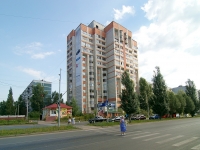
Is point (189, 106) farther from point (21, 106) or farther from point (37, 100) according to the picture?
point (21, 106)

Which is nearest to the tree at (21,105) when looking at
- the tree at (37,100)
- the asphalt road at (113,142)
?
the tree at (37,100)

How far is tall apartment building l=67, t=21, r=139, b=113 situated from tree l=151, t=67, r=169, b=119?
28.2 m

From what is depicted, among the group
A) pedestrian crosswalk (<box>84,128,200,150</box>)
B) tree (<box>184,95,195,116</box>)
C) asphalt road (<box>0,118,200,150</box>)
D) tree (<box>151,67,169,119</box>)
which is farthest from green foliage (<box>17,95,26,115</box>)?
pedestrian crosswalk (<box>84,128,200,150</box>)

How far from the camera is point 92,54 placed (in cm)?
7706

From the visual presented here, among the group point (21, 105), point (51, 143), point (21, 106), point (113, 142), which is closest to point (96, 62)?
point (21, 105)

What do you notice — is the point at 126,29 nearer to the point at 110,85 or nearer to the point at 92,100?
the point at 110,85

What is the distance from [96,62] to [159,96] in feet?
126

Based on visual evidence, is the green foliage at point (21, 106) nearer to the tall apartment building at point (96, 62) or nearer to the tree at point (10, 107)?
the tree at point (10, 107)

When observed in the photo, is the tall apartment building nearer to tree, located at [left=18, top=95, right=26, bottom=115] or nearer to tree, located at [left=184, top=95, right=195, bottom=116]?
tree, located at [left=184, top=95, right=195, bottom=116]

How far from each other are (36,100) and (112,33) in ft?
152

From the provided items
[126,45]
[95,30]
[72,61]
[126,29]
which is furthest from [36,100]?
[126,29]

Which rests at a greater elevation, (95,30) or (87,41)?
(95,30)

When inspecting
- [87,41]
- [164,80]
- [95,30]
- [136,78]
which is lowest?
[164,80]

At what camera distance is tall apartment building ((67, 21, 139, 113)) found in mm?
71875
